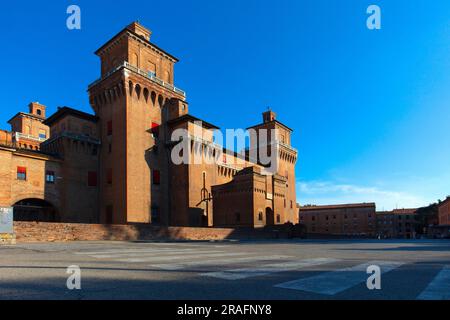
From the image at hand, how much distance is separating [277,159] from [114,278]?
5694 cm

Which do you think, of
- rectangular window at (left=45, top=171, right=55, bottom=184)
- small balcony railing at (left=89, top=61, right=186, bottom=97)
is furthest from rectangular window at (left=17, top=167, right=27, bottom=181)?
small balcony railing at (left=89, top=61, right=186, bottom=97)

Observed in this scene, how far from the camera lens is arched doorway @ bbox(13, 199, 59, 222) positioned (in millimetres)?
36469

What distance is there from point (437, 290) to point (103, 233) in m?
22.9

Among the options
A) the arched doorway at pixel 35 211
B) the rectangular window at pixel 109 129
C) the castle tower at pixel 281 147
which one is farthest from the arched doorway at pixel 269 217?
the arched doorway at pixel 35 211

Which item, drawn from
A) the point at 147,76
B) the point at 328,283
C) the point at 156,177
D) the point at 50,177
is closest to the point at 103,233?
the point at 50,177

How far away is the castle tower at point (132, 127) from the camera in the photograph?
127 ft

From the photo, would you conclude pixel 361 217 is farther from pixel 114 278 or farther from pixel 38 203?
pixel 114 278

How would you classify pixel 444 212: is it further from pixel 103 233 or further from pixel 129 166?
pixel 103 233

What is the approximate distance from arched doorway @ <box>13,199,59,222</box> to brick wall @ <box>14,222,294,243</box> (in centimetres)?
1630

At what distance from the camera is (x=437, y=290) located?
16.1 feet

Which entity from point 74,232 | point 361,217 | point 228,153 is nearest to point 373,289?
point 74,232

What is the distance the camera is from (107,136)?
41.8 meters

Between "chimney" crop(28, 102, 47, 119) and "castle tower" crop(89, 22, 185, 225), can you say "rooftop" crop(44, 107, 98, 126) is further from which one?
"chimney" crop(28, 102, 47, 119)
